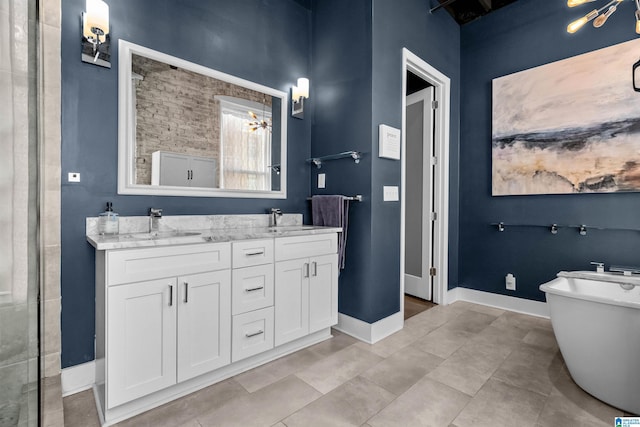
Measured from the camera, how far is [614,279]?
2158 mm

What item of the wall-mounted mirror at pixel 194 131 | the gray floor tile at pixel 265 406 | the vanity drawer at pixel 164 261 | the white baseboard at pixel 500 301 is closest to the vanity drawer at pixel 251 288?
the vanity drawer at pixel 164 261

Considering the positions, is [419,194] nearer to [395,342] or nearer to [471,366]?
[395,342]

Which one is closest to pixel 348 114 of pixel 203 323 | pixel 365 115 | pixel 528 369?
pixel 365 115

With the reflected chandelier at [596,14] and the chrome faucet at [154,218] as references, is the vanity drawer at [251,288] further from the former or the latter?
the reflected chandelier at [596,14]

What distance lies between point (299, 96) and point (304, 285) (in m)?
1.68

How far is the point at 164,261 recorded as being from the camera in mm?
1583

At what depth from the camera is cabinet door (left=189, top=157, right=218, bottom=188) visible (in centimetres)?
221

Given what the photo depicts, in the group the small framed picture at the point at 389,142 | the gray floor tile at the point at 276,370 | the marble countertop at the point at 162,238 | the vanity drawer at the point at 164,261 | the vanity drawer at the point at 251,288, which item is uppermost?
the small framed picture at the point at 389,142

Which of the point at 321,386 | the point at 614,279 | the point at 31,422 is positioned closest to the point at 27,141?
the point at 31,422

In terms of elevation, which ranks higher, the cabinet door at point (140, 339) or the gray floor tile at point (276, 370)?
the cabinet door at point (140, 339)

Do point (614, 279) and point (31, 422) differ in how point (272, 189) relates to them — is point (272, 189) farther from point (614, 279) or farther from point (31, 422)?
point (614, 279)

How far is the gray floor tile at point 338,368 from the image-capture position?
184 centimetres

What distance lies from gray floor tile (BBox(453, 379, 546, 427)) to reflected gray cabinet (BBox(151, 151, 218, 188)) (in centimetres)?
213

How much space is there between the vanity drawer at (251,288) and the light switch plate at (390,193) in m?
1.13
